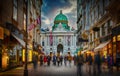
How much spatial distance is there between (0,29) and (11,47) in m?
8.32

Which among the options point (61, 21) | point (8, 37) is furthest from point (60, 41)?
point (8, 37)

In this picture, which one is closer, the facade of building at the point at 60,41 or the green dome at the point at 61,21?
the facade of building at the point at 60,41

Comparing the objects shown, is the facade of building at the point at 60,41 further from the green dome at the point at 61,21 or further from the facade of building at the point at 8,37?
the facade of building at the point at 8,37

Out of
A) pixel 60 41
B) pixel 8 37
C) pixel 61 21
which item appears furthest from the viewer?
pixel 61 21

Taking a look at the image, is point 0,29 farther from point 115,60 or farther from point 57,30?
point 57,30

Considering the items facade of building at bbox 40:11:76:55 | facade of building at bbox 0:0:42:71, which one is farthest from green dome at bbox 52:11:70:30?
facade of building at bbox 0:0:42:71

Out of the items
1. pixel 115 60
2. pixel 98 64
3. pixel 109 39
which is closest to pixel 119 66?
pixel 115 60

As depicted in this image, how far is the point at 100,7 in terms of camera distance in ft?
162

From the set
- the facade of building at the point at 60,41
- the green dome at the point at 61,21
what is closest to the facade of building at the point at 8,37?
the facade of building at the point at 60,41

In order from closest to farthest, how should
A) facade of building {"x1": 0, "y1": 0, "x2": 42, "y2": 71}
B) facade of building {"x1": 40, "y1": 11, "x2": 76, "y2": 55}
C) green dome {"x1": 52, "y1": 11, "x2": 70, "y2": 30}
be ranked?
facade of building {"x1": 0, "y1": 0, "x2": 42, "y2": 71}, facade of building {"x1": 40, "y1": 11, "x2": 76, "y2": 55}, green dome {"x1": 52, "y1": 11, "x2": 70, "y2": 30}

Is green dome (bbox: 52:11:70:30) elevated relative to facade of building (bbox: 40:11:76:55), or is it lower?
elevated

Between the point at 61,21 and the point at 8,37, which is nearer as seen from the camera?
the point at 8,37

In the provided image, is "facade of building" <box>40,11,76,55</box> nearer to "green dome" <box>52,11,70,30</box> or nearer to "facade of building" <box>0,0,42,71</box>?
"green dome" <box>52,11,70,30</box>

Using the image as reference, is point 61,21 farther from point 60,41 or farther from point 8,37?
point 8,37
